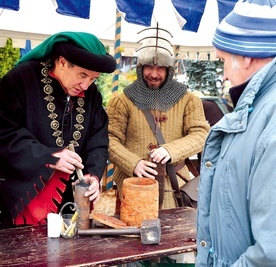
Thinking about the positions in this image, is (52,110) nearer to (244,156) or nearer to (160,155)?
(160,155)

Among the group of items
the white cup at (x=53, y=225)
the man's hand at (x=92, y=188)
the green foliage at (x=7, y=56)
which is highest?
the green foliage at (x=7, y=56)

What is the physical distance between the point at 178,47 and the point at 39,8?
2532 millimetres

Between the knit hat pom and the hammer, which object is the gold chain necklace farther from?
the knit hat pom

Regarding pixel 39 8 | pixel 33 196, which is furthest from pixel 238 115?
pixel 39 8

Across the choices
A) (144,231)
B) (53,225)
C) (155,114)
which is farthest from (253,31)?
(155,114)

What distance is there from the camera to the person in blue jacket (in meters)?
1.11

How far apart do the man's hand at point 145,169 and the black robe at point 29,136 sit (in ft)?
1.15

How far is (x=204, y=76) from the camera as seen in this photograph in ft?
42.7

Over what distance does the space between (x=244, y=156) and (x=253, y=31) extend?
375 mm

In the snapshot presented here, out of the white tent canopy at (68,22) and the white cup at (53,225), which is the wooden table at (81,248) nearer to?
the white cup at (53,225)

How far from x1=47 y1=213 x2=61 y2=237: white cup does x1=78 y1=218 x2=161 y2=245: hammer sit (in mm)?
115

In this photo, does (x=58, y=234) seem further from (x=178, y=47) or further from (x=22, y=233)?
(x=178, y=47)

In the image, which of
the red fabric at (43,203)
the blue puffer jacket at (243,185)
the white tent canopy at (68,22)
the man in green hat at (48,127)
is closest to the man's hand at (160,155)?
the man in green hat at (48,127)

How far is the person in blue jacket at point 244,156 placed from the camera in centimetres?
111
